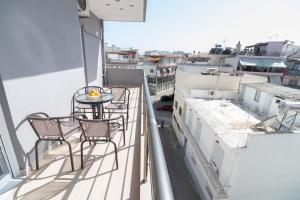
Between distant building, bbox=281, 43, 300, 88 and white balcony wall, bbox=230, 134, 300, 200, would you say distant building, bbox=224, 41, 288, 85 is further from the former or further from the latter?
white balcony wall, bbox=230, 134, 300, 200

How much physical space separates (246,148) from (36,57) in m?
5.45

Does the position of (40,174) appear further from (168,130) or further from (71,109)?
(168,130)

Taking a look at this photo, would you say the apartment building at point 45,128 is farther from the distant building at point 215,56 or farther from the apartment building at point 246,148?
the distant building at point 215,56

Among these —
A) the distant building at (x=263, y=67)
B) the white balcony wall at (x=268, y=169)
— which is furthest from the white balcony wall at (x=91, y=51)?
the distant building at (x=263, y=67)

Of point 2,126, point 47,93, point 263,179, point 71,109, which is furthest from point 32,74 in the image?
point 263,179

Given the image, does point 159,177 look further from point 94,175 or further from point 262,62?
point 262,62

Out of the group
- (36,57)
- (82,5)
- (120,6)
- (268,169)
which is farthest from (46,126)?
(268,169)

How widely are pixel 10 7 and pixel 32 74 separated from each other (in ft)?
2.22

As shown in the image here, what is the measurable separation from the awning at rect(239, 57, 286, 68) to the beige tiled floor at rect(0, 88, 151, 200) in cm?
1947

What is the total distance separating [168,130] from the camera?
1304cm

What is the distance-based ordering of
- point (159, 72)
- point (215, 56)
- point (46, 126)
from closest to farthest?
point (46, 126)
point (159, 72)
point (215, 56)

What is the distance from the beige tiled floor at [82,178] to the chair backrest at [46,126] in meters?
0.45

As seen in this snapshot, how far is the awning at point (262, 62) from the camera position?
57.7ft

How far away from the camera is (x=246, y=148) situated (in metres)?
4.65
